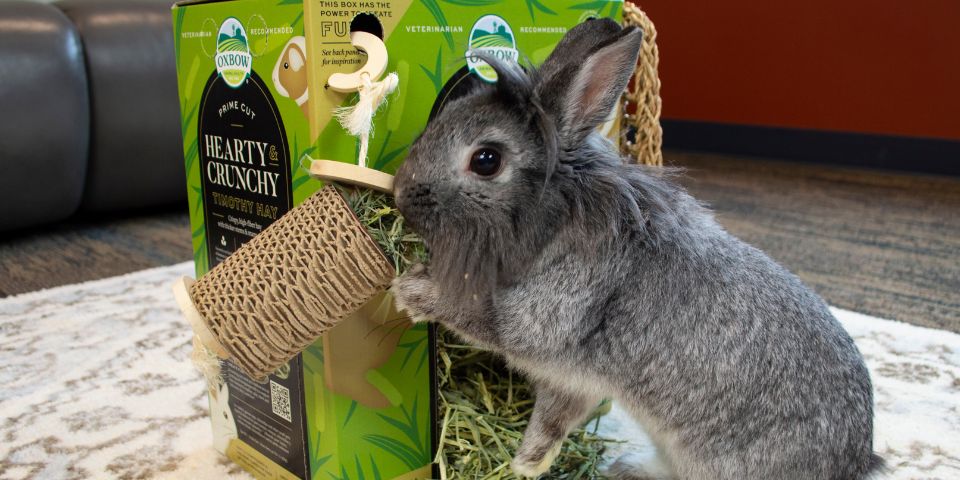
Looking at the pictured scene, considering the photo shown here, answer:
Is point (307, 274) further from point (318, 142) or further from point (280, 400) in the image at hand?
point (280, 400)

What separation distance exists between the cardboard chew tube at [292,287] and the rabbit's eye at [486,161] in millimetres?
131

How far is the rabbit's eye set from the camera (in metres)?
0.76

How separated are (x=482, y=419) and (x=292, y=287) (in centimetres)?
32

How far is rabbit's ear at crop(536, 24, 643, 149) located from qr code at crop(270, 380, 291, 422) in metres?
0.47

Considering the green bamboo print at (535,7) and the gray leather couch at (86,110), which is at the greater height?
the green bamboo print at (535,7)

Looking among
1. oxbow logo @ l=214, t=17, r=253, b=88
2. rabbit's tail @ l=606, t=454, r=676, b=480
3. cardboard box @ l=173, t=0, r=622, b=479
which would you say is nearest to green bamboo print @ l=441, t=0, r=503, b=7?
cardboard box @ l=173, t=0, r=622, b=479

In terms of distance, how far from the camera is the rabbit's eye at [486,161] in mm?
755

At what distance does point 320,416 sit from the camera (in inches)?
35.1

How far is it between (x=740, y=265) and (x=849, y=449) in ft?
0.75

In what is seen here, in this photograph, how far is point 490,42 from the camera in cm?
93

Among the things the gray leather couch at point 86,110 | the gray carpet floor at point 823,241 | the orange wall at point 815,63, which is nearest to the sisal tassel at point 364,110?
the gray carpet floor at point 823,241

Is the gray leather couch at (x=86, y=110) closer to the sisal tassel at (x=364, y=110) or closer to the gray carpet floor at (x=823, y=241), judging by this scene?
the gray carpet floor at (x=823, y=241)

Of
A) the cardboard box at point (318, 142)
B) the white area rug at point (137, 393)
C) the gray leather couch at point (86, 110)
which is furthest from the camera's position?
the gray leather couch at point (86, 110)

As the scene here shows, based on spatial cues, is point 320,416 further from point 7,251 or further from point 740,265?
point 7,251
